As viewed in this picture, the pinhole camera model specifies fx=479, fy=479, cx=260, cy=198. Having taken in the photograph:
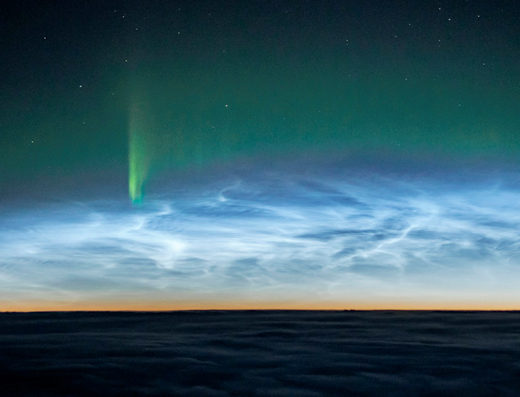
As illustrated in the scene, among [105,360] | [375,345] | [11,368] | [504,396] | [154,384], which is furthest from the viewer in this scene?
[375,345]

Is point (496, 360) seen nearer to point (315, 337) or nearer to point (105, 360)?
point (315, 337)

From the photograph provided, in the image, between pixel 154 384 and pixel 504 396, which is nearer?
pixel 504 396

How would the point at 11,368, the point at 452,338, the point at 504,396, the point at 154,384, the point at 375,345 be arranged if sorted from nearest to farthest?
the point at 504,396
the point at 154,384
the point at 11,368
the point at 375,345
the point at 452,338

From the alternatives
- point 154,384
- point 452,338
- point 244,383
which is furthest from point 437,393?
point 452,338

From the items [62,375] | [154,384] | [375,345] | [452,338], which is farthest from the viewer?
[452,338]

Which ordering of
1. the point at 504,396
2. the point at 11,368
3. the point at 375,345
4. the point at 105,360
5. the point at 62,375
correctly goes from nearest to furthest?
the point at 504,396 < the point at 62,375 < the point at 11,368 < the point at 105,360 < the point at 375,345

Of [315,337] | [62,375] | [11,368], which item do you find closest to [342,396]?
[62,375]

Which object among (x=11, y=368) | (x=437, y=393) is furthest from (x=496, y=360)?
(x=11, y=368)

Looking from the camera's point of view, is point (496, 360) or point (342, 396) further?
point (496, 360)

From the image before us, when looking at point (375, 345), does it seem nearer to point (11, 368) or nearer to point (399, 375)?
point (399, 375)
